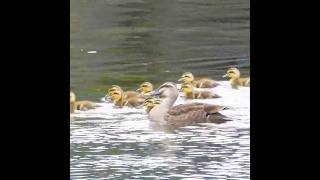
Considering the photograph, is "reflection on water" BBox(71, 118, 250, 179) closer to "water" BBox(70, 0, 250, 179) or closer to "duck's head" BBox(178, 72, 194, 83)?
"water" BBox(70, 0, 250, 179)

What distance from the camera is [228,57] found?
2861mm

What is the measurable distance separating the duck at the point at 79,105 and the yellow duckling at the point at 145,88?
17 cm

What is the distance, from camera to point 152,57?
2.81 metres

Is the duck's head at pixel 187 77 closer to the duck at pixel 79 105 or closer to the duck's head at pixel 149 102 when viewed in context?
the duck's head at pixel 149 102

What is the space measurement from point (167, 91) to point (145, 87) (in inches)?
3.2

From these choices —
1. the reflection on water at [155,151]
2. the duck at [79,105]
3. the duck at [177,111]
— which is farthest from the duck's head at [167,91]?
the duck at [79,105]

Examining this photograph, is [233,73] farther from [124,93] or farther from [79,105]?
[79,105]

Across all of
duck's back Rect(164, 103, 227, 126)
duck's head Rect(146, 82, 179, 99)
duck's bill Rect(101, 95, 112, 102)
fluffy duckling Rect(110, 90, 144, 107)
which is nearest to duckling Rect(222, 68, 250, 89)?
duck's back Rect(164, 103, 227, 126)

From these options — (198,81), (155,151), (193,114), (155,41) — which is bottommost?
(155,151)

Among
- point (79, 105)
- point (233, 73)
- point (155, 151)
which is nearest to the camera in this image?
point (155, 151)

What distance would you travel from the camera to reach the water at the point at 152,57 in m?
2.65

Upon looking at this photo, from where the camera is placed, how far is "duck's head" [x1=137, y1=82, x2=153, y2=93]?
2.76m

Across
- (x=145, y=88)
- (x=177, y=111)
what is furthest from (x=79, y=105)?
(x=177, y=111)

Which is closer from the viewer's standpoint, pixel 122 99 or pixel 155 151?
pixel 155 151
